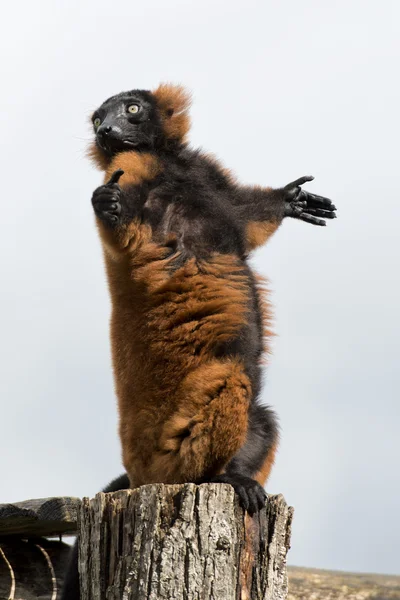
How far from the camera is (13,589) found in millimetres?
6910

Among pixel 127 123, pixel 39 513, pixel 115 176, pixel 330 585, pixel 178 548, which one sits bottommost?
pixel 178 548

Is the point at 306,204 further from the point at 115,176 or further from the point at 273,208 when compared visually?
the point at 115,176

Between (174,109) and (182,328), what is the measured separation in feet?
7.08

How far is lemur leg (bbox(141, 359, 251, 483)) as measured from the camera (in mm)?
5168

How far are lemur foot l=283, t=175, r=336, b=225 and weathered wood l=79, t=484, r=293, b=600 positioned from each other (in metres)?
2.97

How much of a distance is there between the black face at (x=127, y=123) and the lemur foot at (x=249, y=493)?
2734 mm

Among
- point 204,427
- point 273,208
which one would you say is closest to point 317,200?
point 273,208

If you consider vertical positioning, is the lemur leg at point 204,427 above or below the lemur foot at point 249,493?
above

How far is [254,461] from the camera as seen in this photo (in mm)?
5684

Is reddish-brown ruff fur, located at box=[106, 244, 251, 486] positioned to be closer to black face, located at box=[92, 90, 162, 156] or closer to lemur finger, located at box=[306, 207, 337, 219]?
black face, located at box=[92, 90, 162, 156]

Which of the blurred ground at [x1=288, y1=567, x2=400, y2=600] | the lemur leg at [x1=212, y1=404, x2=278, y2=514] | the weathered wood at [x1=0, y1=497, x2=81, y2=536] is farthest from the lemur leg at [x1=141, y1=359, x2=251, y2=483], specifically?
the blurred ground at [x1=288, y1=567, x2=400, y2=600]

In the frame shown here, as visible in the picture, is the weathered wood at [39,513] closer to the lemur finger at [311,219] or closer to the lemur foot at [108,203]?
the lemur foot at [108,203]

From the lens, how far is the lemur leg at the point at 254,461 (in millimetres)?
4902

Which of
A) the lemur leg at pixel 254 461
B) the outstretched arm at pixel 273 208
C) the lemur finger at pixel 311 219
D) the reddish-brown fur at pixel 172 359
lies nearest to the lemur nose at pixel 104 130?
the reddish-brown fur at pixel 172 359
